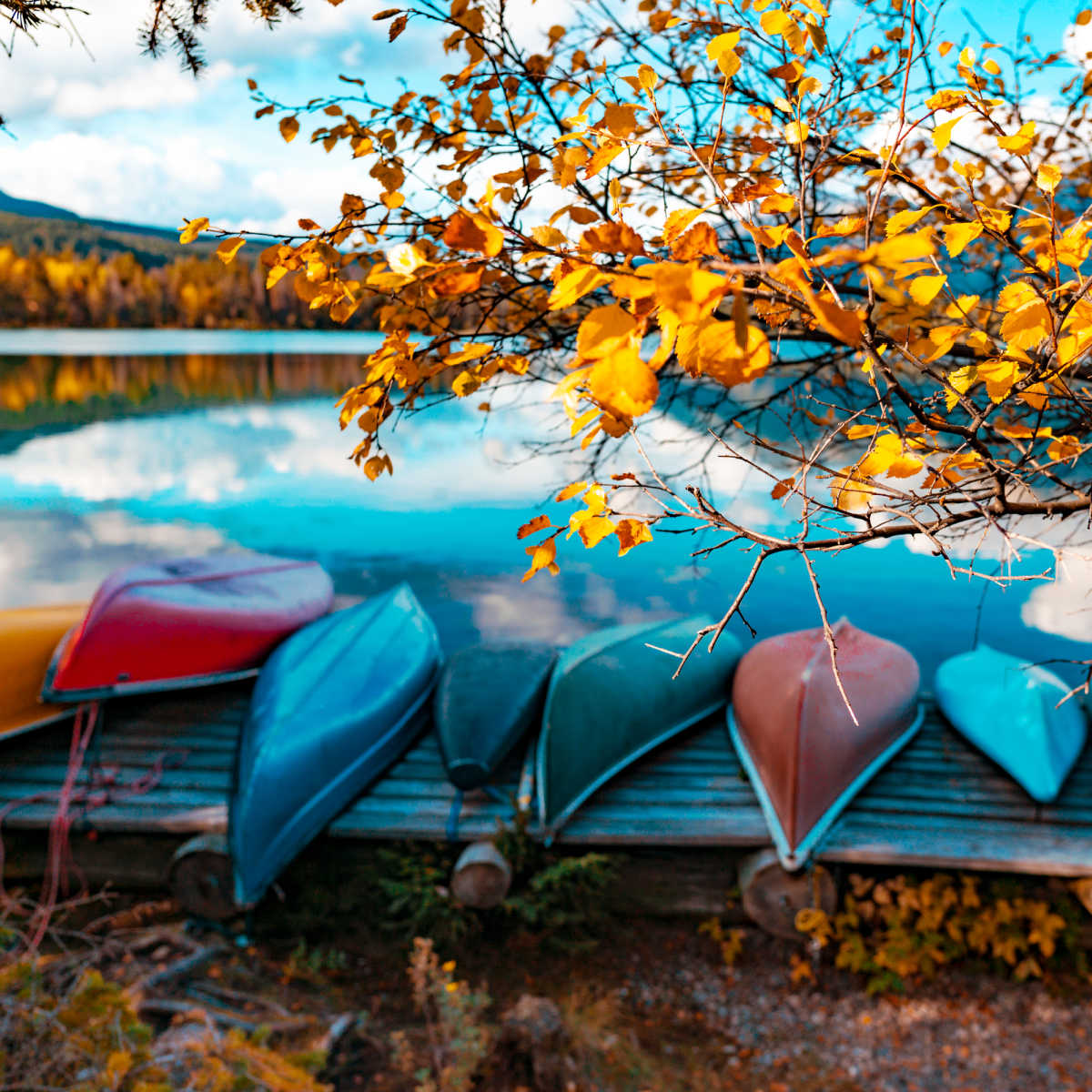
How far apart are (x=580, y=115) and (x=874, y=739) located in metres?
5.11

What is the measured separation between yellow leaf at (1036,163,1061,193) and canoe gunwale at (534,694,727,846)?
430 centimetres

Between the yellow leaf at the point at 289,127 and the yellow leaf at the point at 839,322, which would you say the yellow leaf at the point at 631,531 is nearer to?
the yellow leaf at the point at 839,322

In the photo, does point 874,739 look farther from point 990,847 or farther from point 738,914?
point 738,914

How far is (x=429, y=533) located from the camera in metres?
17.4

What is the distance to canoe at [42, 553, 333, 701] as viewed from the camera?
609 cm

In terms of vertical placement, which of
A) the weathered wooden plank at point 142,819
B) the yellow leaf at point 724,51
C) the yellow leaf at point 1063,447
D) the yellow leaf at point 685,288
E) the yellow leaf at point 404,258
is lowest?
the weathered wooden plank at point 142,819

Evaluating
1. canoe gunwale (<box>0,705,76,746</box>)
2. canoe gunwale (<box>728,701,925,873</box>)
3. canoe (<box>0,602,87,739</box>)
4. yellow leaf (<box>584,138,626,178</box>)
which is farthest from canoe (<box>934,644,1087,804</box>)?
canoe (<box>0,602,87,739</box>)

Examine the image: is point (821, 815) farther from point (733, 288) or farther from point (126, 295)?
point (126, 295)

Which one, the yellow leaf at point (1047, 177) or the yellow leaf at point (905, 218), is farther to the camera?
the yellow leaf at point (1047, 177)

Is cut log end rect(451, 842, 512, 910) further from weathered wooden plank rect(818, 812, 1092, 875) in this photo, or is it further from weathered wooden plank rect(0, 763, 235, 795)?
weathered wooden plank rect(818, 812, 1092, 875)

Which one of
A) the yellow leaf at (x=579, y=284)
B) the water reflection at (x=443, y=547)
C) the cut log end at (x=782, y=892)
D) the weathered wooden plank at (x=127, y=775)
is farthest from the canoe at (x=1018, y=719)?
the weathered wooden plank at (x=127, y=775)

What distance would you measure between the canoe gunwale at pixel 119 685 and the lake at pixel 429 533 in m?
2.59

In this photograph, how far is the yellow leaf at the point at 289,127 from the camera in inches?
99.6

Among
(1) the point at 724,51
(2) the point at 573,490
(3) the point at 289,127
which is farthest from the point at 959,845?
(3) the point at 289,127
